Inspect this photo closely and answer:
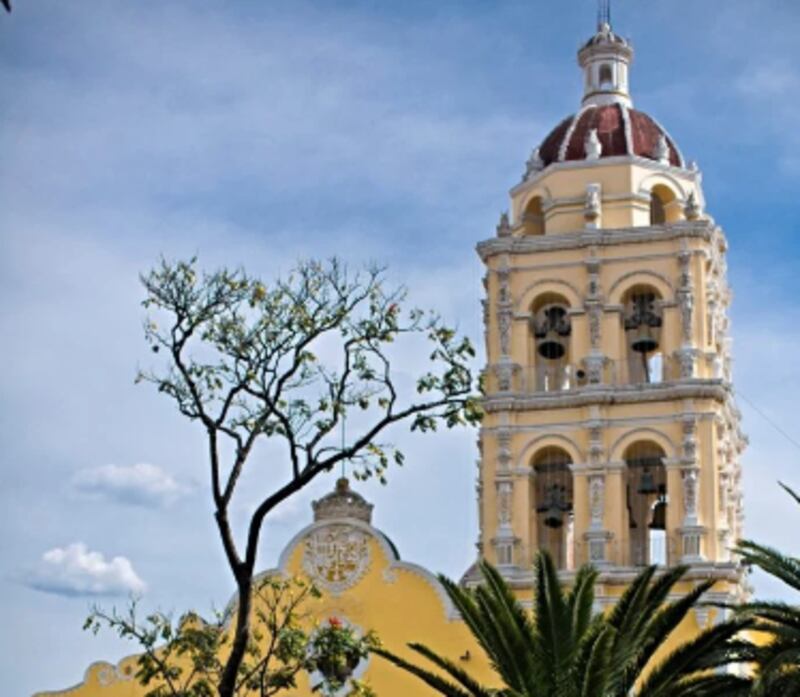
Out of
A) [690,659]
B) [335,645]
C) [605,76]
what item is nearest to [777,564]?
[690,659]

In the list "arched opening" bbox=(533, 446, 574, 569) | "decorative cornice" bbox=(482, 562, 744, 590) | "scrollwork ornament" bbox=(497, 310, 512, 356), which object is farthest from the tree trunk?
"scrollwork ornament" bbox=(497, 310, 512, 356)

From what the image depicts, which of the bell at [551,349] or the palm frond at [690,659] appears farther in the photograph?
the bell at [551,349]

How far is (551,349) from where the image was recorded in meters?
38.0

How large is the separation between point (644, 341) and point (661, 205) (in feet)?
10.8

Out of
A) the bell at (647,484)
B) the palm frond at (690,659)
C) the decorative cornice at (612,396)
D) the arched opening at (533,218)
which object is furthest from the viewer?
the arched opening at (533,218)

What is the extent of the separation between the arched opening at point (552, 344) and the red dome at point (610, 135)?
10.0ft

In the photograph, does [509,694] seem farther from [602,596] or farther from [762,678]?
[602,596]

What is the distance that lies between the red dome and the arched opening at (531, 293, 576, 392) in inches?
120

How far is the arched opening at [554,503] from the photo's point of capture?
3688cm

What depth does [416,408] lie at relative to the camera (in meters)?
22.6

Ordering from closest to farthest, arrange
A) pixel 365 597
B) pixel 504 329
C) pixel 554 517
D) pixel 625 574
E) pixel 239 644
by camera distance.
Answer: pixel 239 644 < pixel 625 574 < pixel 365 597 < pixel 554 517 < pixel 504 329

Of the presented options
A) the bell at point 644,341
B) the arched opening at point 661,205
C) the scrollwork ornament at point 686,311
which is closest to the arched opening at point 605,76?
the arched opening at point 661,205

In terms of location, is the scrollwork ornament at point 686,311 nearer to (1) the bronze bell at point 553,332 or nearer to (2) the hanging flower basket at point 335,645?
(1) the bronze bell at point 553,332

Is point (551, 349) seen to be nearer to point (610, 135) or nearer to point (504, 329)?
point (504, 329)
